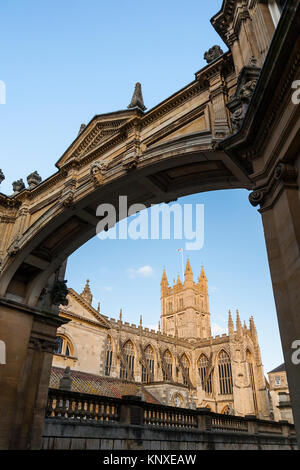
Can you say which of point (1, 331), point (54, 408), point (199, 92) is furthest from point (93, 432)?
point (199, 92)

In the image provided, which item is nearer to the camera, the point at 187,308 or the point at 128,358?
the point at 128,358

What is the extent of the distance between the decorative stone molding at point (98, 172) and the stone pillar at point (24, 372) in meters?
4.27

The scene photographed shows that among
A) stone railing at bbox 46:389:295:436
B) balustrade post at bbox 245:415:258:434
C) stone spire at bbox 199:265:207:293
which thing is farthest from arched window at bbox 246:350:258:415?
stone railing at bbox 46:389:295:436

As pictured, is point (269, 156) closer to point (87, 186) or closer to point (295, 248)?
point (295, 248)

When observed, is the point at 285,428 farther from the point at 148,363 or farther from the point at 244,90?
the point at 148,363

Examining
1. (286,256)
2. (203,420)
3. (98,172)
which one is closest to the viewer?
(286,256)

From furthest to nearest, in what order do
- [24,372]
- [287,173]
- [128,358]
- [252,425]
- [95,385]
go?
[128,358] → [95,385] → [252,425] → [24,372] → [287,173]

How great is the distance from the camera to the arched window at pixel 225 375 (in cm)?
5744

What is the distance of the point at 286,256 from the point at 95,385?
760 inches

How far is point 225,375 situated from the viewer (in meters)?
58.1

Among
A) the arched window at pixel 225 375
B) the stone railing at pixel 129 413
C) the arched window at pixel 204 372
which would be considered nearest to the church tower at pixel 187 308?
the arched window at pixel 204 372

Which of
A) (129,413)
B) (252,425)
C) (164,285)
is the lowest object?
(129,413)

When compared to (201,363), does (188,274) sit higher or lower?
higher

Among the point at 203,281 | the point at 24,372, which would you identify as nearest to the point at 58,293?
the point at 24,372
